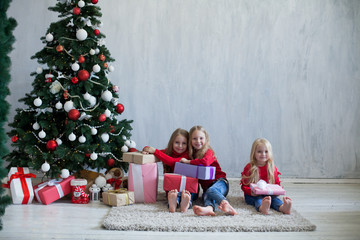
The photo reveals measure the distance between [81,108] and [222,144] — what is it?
5.12ft

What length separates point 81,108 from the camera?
317 centimetres

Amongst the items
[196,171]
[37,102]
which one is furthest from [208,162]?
[37,102]

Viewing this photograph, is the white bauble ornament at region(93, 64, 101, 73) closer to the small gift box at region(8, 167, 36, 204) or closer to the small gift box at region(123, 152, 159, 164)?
the small gift box at region(123, 152, 159, 164)

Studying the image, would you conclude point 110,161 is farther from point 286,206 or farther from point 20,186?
point 286,206

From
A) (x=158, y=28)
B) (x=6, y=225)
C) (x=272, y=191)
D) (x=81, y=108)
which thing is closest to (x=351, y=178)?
(x=272, y=191)

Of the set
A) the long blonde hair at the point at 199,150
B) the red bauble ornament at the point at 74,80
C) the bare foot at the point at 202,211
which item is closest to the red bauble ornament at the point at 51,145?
the red bauble ornament at the point at 74,80

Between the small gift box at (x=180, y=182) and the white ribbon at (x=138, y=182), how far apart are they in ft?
0.66

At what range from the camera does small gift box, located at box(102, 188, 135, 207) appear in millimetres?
2910

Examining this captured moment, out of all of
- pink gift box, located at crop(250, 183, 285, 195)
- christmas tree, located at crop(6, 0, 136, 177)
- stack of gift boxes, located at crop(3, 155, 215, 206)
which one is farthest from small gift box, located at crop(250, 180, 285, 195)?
christmas tree, located at crop(6, 0, 136, 177)

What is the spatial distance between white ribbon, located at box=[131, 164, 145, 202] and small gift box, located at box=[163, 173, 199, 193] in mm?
202

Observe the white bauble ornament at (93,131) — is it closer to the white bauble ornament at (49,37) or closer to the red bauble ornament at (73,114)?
the red bauble ornament at (73,114)

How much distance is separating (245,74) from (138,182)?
1.70 m

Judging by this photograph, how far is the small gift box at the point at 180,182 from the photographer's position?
301 cm

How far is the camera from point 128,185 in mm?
3088
